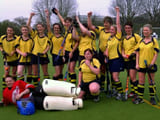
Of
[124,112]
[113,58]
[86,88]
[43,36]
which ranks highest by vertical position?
[43,36]

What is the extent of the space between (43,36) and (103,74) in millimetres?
1736

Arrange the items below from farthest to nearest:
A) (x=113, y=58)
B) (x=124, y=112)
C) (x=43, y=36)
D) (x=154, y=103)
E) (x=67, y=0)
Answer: (x=67, y=0), (x=43, y=36), (x=113, y=58), (x=154, y=103), (x=124, y=112)

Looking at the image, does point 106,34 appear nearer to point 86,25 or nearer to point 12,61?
point 86,25

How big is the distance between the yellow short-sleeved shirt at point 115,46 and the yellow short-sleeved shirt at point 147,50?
503 mm

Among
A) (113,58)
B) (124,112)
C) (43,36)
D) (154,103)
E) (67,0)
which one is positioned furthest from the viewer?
(67,0)

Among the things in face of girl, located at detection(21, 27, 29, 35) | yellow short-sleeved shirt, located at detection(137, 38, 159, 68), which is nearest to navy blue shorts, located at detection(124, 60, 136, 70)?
yellow short-sleeved shirt, located at detection(137, 38, 159, 68)

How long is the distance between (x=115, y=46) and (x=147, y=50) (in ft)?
2.34

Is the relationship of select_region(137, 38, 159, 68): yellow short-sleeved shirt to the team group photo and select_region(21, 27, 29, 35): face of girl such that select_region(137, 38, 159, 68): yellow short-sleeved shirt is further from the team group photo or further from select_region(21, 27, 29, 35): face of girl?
select_region(21, 27, 29, 35): face of girl

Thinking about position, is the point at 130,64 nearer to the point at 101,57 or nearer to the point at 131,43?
the point at 131,43

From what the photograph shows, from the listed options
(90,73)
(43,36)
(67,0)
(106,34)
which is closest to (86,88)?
(90,73)

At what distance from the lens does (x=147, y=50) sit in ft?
12.2

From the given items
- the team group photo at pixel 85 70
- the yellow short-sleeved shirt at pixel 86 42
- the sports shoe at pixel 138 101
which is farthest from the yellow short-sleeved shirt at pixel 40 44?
the sports shoe at pixel 138 101

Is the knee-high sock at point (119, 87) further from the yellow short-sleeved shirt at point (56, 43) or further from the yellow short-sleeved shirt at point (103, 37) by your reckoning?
the yellow short-sleeved shirt at point (56, 43)

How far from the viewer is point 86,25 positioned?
4445 mm
